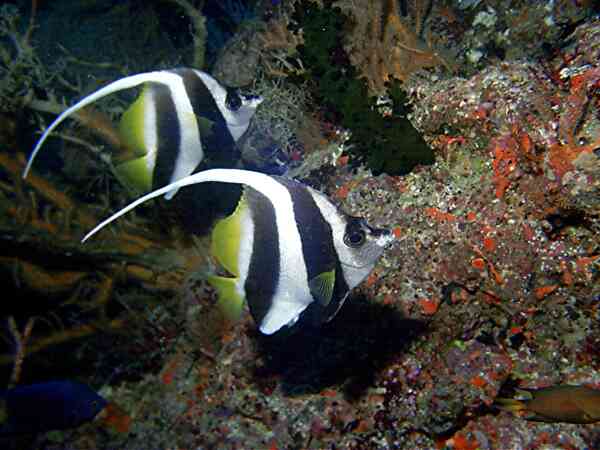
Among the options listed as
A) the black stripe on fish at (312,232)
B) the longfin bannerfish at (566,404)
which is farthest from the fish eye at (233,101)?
the longfin bannerfish at (566,404)

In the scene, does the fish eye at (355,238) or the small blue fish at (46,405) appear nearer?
the fish eye at (355,238)

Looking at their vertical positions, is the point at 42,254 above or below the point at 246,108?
below

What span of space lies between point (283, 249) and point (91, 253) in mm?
2933

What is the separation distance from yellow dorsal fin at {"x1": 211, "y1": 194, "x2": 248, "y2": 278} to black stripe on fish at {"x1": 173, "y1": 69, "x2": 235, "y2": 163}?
46.7 inches

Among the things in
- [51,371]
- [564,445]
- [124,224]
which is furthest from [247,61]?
[564,445]

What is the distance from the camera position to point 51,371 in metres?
4.75

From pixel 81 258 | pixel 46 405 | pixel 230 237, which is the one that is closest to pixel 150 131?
pixel 230 237

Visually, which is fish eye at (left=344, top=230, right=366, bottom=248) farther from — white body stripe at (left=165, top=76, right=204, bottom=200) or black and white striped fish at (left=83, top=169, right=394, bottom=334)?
white body stripe at (left=165, top=76, right=204, bottom=200)

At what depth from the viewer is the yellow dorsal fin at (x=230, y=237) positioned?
64.1 inches

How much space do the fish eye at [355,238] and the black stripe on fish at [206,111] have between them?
139 cm

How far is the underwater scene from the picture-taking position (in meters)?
2.31

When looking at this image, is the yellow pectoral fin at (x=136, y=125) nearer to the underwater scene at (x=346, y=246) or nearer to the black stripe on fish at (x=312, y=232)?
the underwater scene at (x=346, y=246)

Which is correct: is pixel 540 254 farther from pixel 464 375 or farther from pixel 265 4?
pixel 265 4

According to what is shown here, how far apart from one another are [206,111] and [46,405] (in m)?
2.68
